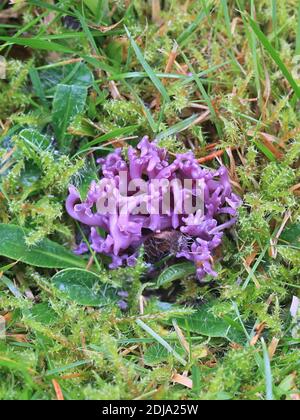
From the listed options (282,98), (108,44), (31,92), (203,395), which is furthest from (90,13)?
(203,395)

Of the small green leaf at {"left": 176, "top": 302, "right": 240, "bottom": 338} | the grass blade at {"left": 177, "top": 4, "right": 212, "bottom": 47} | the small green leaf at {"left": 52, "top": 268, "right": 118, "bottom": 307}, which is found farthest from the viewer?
the grass blade at {"left": 177, "top": 4, "right": 212, "bottom": 47}

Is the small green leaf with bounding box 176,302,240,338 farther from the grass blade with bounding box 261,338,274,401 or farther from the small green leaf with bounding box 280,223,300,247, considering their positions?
the small green leaf with bounding box 280,223,300,247

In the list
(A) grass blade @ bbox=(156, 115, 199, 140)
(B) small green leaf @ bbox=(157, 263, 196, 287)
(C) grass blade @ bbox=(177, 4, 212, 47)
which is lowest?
(B) small green leaf @ bbox=(157, 263, 196, 287)

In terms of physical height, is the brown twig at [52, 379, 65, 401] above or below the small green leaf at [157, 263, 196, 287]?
below

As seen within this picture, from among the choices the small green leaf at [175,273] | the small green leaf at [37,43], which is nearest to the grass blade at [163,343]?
the small green leaf at [175,273]

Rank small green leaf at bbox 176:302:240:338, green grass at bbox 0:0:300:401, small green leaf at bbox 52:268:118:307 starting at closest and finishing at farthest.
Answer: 1. green grass at bbox 0:0:300:401
2. small green leaf at bbox 176:302:240:338
3. small green leaf at bbox 52:268:118:307

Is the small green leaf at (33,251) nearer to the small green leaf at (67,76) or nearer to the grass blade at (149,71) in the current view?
the small green leaf at (67,76)

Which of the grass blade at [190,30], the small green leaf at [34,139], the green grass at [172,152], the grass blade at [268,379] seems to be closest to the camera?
the grass blade at [268,379]

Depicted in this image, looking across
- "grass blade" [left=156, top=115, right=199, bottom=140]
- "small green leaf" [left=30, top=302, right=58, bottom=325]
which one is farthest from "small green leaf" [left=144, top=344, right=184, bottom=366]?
"grass blade" [left=156, top=115, right=199, bottom=140]
